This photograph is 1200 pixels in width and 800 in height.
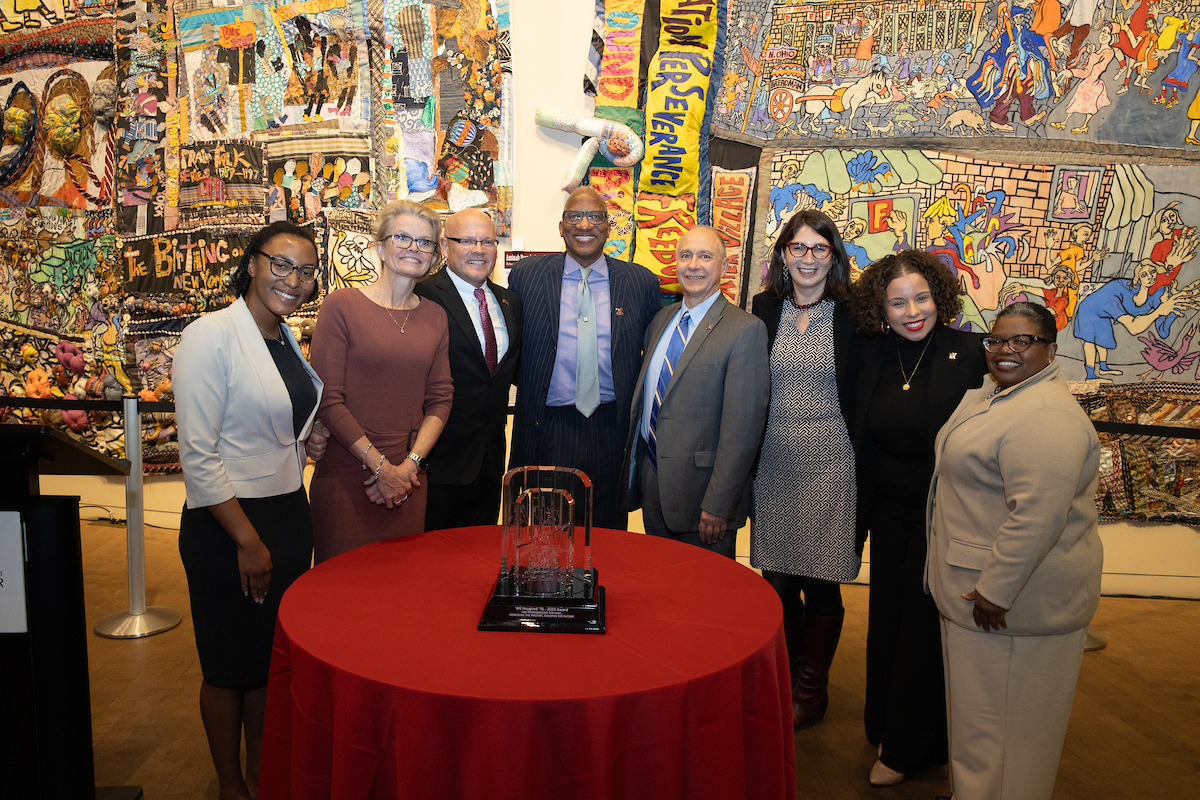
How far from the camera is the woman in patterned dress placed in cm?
294

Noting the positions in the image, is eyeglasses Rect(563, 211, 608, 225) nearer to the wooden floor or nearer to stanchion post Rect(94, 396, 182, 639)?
the wooden floor

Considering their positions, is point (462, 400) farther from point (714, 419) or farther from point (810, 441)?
point (810, 441)

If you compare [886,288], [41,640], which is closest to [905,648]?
[886,288]

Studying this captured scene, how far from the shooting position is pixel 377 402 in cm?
277

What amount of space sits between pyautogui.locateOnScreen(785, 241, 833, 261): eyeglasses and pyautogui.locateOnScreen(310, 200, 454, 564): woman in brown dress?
142cm

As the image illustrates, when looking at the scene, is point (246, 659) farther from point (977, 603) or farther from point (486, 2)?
point (486, 2)

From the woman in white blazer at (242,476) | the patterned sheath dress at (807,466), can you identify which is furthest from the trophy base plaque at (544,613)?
the patterned sheath dress at (807,466)

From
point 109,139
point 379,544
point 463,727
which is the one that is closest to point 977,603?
point 463,727

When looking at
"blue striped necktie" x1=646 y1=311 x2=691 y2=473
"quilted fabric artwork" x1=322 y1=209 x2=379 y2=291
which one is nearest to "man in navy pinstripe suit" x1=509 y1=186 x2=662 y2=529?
"blue striped necktie" x1=646 y1=311 x2=691 y2=473

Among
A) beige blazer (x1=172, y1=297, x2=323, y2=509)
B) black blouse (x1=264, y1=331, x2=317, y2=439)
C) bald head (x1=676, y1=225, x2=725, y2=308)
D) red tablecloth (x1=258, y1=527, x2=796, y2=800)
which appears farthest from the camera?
bald head (x1=676, y1=225, x2=725, y2=308)

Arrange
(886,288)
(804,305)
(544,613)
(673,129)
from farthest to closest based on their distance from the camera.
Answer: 1. (673,129)
2. (804,305)
3. (886,288)
4. (544,613)

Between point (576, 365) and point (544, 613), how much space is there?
172cm

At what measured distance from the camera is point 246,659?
2.29 meters

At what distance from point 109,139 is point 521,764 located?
6.41 meters
